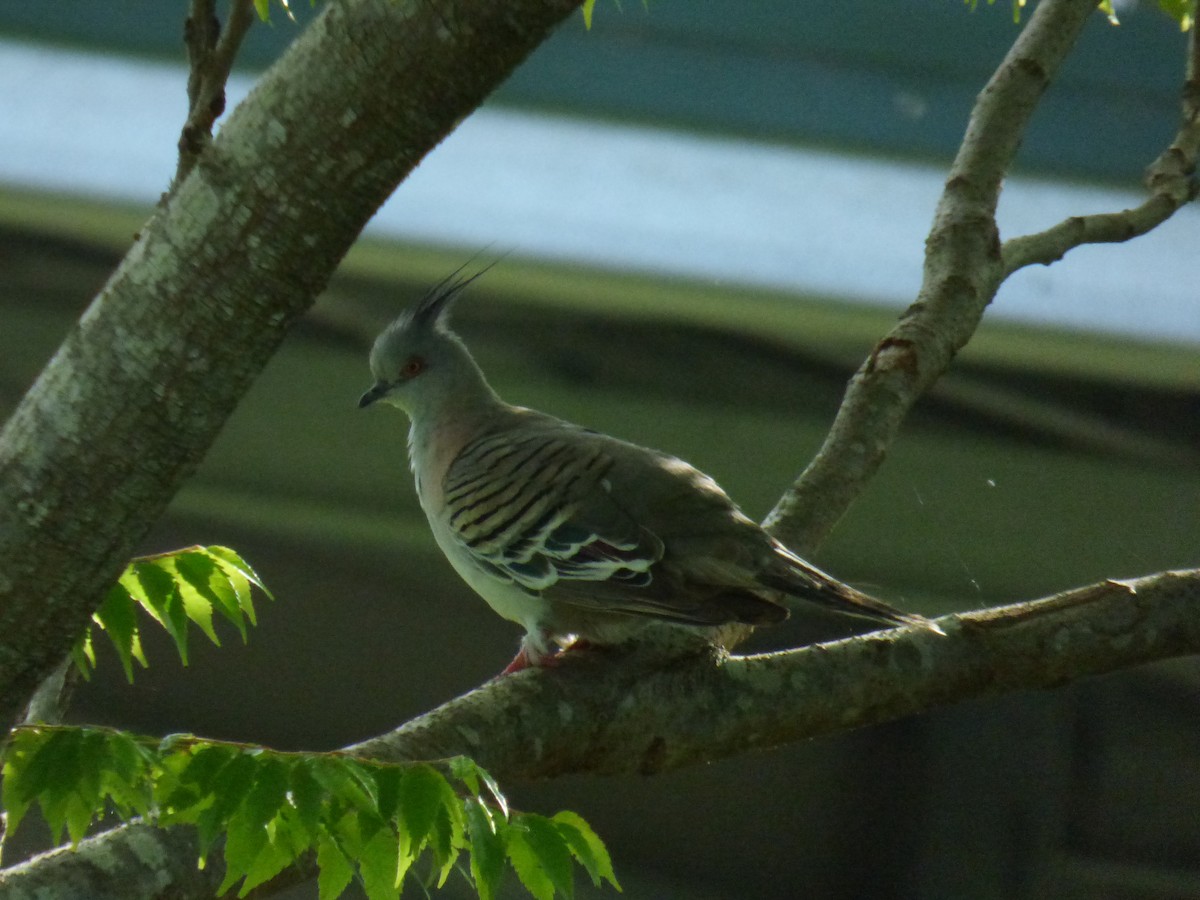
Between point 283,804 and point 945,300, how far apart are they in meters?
1.56

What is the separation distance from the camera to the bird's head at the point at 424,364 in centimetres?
287

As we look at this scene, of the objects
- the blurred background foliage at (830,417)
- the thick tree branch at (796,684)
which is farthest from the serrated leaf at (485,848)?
the blurred background foliage at (830,417)

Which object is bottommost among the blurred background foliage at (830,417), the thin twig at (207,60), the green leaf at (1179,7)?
the blurred background foliage at (830,417)

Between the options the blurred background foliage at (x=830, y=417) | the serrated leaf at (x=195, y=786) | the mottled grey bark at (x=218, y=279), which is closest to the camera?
the mottled grey bark at (x=218, y=279)

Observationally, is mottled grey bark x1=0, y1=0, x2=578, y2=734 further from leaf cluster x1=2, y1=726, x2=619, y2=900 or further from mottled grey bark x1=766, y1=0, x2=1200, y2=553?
mottled grey bark x1=766, y1=0, x2=1200, y2=553

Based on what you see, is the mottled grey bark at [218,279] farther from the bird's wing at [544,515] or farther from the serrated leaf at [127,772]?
the bird's wing at [544,515]

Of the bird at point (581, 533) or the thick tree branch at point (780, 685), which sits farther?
the bird at point (581, 533)

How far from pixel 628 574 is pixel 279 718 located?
348cm

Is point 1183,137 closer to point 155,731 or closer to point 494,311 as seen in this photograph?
point 494,311

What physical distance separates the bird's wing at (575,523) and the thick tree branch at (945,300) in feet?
0.57

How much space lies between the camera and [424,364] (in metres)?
2.90

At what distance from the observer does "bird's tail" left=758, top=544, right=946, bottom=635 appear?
1.92m

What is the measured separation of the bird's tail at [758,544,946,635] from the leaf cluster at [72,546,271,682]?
2.57 ft

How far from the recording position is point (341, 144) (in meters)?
1.18
